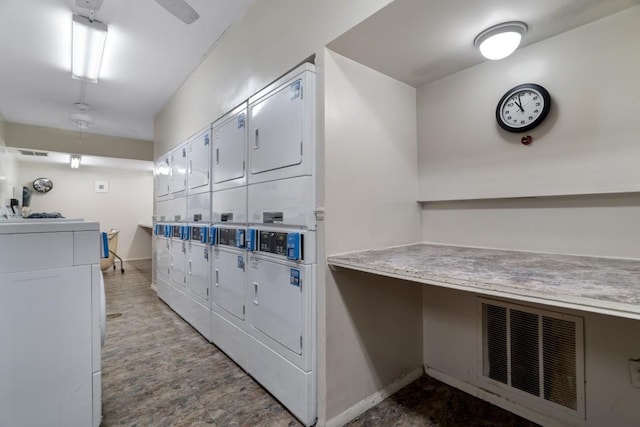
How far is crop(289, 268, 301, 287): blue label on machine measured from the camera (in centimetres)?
174

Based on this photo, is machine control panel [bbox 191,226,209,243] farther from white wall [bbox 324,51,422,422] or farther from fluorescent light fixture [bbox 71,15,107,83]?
fluorescent light fixture [bbox 71,15,107,83]

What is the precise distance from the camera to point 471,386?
1955 mm

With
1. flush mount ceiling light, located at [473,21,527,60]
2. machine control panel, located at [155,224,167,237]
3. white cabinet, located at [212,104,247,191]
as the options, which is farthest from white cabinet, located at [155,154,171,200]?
flush mount ceiling light, located at [473,21,527,60]

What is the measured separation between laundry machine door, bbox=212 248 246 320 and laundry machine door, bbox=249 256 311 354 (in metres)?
0.16

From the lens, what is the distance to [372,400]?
72.9 inches

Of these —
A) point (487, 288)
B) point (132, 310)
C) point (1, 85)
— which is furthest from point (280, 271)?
point (1, 85)

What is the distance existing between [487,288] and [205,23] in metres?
2.87

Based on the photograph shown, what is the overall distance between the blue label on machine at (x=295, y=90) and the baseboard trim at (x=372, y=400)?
1.88 m

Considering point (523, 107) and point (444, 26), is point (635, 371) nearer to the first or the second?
point (523, 107)

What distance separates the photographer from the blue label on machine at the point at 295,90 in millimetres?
1727

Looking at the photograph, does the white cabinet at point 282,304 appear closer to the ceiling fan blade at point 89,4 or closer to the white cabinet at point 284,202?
the white cabinet at point 284,202

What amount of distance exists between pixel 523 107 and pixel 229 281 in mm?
2407

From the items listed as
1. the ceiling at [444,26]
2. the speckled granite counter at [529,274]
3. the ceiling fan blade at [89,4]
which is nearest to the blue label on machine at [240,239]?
the speckled granite counter at [529,274]

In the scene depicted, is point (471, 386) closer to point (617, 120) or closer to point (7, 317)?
point (617, 120)
